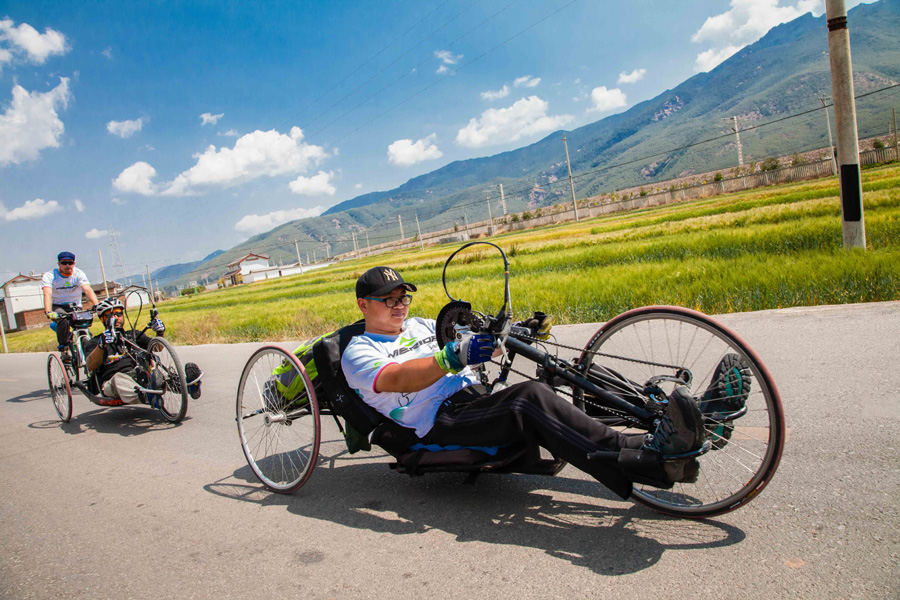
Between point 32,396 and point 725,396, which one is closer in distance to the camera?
point 725,396

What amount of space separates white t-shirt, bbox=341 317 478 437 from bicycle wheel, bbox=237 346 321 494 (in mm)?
449

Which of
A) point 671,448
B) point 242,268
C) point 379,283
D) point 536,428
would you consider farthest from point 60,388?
point 242,268

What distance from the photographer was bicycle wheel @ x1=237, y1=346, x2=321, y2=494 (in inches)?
138

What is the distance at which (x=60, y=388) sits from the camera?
6.74 metres

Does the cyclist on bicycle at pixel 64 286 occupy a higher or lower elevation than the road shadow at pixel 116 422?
higher

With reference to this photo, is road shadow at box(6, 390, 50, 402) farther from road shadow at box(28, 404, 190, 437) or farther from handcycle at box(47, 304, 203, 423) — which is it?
handcycle at box(47, 304, 203, 423)

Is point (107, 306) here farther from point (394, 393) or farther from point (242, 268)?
point (242, 268)

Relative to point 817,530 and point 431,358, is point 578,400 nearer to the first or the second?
point 431,358

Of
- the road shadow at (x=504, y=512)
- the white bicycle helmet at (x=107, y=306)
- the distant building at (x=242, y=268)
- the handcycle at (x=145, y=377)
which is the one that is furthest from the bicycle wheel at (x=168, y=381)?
the distant building at (x=242, y=268)

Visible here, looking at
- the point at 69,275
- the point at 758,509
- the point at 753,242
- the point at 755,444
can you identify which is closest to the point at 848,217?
the point at 753,242

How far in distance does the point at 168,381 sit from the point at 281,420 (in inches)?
111

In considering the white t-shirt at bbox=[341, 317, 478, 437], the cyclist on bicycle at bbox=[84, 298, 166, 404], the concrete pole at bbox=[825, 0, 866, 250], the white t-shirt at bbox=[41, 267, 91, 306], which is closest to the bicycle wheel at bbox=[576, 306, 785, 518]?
the white t-shirt at bbox=[341, 317, 478, 437]

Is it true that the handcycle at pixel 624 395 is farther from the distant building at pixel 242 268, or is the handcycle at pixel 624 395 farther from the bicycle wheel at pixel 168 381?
the distant building at pixel 242 268

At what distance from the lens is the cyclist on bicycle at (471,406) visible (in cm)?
228
